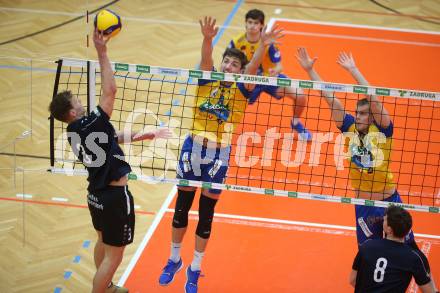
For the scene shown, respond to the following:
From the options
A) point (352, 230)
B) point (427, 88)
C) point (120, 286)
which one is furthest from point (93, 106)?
point (427, 88)

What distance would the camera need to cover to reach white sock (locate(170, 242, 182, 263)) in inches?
296

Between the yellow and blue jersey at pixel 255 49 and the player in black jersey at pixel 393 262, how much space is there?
4.48 metres

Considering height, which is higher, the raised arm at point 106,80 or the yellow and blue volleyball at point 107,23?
the yellow and blue volleyball at point 107,23

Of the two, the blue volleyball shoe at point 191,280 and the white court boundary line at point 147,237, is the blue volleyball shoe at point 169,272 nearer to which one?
the blue volleyball shoe at point 191,280

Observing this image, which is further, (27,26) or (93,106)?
(27,26)

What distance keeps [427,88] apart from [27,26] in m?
7.02

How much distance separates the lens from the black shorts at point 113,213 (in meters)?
6.53

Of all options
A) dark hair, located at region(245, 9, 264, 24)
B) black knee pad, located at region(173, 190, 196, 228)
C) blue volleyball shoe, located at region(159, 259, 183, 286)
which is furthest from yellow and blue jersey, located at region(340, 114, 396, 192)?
dark hair, located at region(245, 9, 264, 24)

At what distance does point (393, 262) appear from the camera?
570 centimetres

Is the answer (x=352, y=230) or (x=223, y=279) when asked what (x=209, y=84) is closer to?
(x=223, y=279)

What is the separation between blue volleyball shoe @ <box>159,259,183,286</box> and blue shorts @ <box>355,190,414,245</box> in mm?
1907

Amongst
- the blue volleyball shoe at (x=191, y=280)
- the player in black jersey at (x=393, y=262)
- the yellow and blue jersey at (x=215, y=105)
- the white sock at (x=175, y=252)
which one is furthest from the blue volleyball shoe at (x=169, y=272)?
the player in black jersey at (x=393, y=262)

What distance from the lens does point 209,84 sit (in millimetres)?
7410

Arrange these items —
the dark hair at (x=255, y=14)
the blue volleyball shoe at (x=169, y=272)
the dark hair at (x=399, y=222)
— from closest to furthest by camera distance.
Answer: the dark hair at (x=399, y=222), the blue volleyball shoe at (x=169, y=272), the dark hair at (x=255, y=14)
